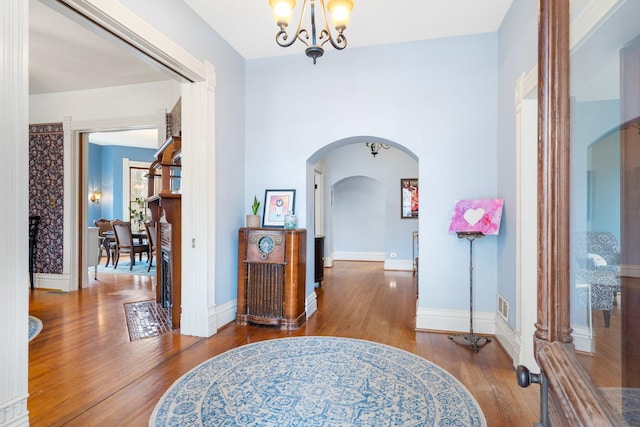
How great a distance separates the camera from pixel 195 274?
3.42 metres

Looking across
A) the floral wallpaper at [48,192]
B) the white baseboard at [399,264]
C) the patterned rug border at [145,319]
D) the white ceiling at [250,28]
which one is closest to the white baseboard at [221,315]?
the patterned rug border at [145,319]

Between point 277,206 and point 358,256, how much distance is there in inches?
226

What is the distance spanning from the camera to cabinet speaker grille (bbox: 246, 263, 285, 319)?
371 centimetres

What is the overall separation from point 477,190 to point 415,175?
178 inches

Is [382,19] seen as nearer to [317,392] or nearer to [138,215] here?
[317,392]

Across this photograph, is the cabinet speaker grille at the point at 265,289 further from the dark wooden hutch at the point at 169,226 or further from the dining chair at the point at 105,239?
the dining chair at the point at 105,239

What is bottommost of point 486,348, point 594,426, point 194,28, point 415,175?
point 486,348

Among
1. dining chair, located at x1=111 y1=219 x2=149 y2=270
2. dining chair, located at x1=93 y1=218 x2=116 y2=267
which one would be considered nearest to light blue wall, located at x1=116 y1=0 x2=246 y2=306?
dining chair, located at x1=111 y1=219 x2=149 y2=270

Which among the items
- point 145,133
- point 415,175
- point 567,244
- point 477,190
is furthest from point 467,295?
point 145,133

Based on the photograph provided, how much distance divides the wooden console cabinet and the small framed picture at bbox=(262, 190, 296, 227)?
0.29 meters

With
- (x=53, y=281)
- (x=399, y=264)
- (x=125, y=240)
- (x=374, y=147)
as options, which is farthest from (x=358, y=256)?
(x=53, y=281)

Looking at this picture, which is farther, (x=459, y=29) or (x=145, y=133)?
(x=145, y=133)

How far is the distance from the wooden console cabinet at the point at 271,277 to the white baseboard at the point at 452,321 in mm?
1316

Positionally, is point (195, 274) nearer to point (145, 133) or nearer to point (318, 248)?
point (318, 248)
